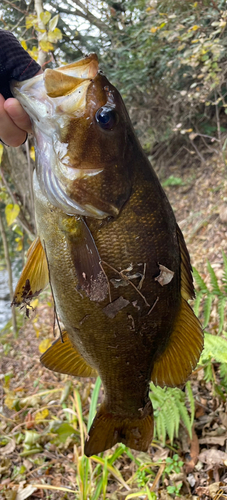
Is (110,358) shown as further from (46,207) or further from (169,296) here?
(46,207)

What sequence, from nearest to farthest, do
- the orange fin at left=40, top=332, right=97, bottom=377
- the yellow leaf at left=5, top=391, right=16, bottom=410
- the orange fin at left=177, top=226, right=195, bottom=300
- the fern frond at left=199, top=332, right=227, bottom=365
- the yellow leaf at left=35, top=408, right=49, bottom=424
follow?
the orange fin at left=177, top=226, right=195, bottom=300, the orange fin at left=40, top=332, right=97, bottom=377, the fern frond at left=199, top=332, right=227, bottom=365, the yellow leaf at left=35, top=408, right=49, bottom=424, the yellow leaf at left=5, top=391, right=16, bottom=410

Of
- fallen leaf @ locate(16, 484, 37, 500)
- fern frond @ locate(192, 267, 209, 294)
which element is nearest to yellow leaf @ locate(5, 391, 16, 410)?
fallen leaf @ locate(16, 484, 37, 500)

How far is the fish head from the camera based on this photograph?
107cm

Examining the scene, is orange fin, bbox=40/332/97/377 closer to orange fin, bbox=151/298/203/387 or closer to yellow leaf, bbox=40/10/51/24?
orange fin, bbox=151/298/203/387

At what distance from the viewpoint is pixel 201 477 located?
196cm

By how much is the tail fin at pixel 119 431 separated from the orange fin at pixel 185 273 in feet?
1.96

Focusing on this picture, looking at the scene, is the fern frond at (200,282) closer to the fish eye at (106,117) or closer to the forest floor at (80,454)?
the forest floor at (80,454)

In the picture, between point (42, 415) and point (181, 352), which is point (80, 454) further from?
point (181, 352)

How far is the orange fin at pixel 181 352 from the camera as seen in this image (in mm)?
1396

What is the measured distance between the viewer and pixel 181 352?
1439 millimetres

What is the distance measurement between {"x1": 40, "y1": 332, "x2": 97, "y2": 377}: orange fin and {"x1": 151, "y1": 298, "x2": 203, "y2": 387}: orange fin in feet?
1.16

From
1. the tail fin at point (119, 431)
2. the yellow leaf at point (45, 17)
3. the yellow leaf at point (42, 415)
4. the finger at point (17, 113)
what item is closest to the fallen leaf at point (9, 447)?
the yellow leaf at point (42, 415)

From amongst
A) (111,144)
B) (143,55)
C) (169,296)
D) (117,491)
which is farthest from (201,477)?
(143,55)

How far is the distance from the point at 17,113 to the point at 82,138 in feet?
1.08
